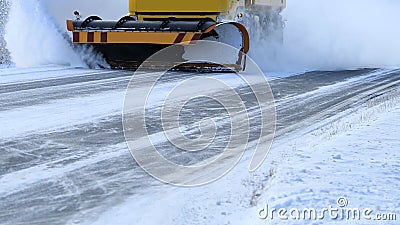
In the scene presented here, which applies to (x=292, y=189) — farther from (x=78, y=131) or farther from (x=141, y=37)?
(x=141, y=37)

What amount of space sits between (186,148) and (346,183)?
5.46 feet

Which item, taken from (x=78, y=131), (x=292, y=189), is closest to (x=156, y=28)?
(x=78, y=131)

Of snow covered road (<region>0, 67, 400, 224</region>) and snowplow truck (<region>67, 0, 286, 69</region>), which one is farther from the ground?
snowplow truck (<region>67, 0, 286, 69</region>)

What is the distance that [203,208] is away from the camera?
3.49m

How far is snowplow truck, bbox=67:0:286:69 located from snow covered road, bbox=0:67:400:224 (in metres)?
0.83

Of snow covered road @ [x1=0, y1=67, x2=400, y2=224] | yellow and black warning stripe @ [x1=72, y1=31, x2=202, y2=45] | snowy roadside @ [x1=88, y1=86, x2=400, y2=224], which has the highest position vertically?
yellow and black warning stripe @ [x1=72, y1=31, x2=202, y2=45]

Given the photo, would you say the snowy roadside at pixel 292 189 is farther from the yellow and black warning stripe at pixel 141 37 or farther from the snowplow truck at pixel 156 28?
the snowplow truck at pixel 156 28

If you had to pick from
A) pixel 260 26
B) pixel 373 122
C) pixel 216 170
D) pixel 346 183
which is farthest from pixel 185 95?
pixel 260 26

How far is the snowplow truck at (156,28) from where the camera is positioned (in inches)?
430

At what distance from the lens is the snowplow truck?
10922 millimetres

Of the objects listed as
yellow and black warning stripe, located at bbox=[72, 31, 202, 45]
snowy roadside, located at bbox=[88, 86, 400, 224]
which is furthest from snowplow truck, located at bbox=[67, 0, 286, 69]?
snowy roadside, located at bbox=[88, 86, 400, 224]

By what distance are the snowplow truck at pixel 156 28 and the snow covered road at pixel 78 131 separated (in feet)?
2.74

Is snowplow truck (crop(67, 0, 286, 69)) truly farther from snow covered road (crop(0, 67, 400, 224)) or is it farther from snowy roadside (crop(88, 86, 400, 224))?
snowy roadside (crop(88, 86, 400, 224))

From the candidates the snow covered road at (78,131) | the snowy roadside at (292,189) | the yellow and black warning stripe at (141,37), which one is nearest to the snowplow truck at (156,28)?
the yellow and black warning stripe at (141,37)
